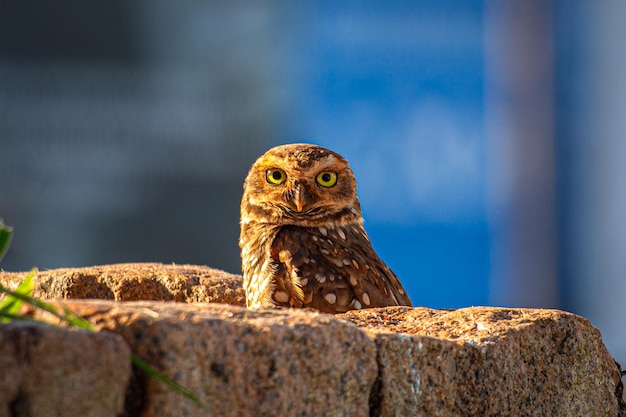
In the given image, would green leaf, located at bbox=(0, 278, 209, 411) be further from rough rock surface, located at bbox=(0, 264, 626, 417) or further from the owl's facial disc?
the owl's facial disc

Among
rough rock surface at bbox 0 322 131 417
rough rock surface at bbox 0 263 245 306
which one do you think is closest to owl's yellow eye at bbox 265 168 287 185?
rough rock surface at bbox 0 263 245 306

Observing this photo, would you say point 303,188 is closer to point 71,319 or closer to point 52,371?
point 71,319

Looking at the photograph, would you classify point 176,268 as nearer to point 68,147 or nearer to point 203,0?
point 68,147

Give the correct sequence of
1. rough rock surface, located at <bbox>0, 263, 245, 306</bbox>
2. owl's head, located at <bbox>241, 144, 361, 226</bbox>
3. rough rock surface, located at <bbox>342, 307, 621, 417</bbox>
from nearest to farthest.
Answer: rough rock surface, located at <bbox>342, 307, 621, 417</bbox>, rough rock surface, located at <bbox>0, 263, 245, 306</bbox>, owl's head, located at <bbox>241, 144, 361, 226</bbox>

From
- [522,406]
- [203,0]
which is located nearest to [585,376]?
[522,406]

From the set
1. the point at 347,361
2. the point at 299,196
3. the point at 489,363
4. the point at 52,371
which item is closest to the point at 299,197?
the point at 299,196

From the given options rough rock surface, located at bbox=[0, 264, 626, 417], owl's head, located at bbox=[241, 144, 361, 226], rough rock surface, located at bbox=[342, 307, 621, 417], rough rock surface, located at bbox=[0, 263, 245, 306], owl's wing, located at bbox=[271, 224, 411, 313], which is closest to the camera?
rough rock surface, located at bbox=[0, 264, 626, 417]

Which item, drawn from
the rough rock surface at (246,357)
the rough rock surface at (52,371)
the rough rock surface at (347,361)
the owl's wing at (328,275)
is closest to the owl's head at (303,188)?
the owl's wing at (328,275)
